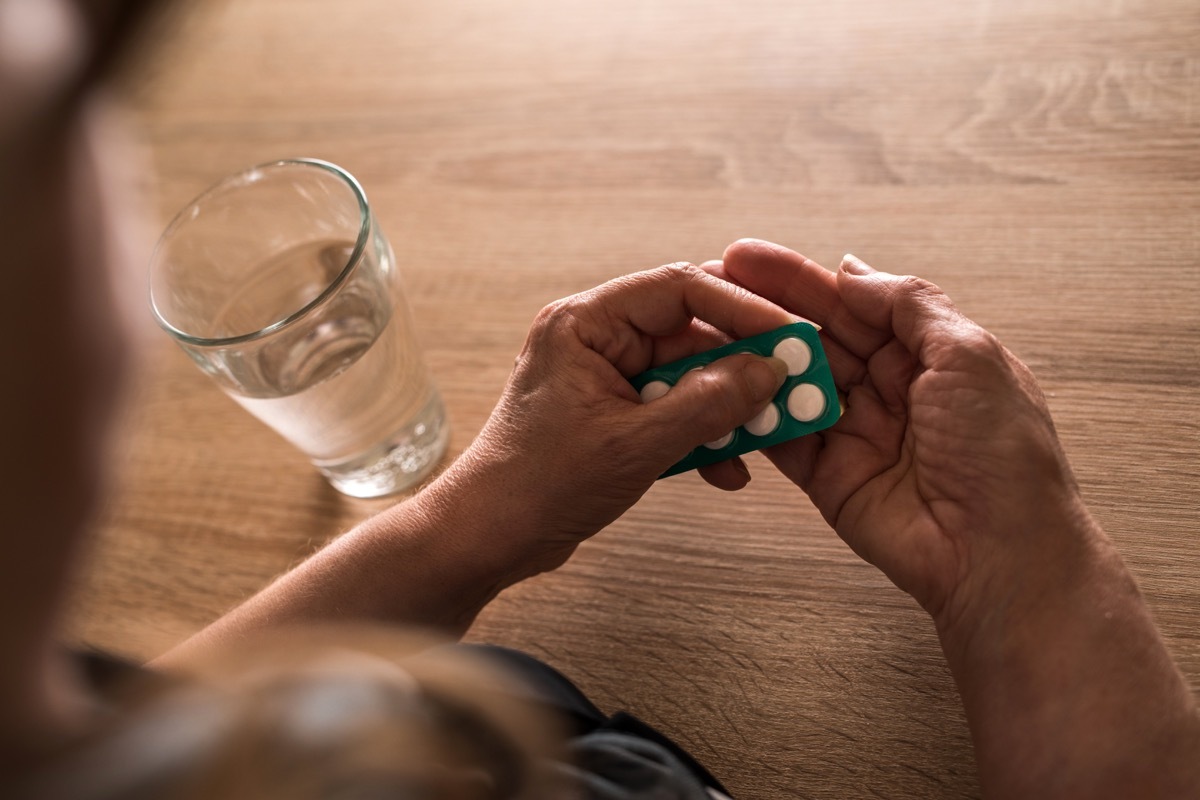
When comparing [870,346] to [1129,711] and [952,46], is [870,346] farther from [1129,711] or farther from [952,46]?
[952,46]

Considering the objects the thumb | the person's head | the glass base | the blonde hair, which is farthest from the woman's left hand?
the person's head

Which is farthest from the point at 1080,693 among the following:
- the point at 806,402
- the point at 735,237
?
the point at 735,237

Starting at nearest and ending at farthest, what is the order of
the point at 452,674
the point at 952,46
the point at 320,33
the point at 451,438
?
the point at 452,674 → the point at 451,438 → the point at 952,46 → the point at 320,33

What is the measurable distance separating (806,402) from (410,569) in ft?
0.83

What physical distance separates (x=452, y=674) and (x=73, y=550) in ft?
0.49

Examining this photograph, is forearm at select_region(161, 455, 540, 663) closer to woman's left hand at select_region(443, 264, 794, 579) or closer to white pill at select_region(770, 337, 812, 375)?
woman's left hand at select_region(443, 264, 794, 579)

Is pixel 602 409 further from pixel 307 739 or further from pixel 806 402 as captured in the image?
pixel 307 739

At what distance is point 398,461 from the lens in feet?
2.38

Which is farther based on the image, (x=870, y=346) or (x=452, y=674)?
(x=870, y=346)

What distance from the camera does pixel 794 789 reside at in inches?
21.1

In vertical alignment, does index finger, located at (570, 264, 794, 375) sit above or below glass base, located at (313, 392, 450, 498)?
above

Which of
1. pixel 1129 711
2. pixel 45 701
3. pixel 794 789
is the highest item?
pixel 45 701

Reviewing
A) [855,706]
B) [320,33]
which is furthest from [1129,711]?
[320,33]

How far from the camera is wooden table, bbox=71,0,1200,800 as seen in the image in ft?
1.90
